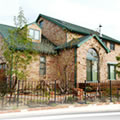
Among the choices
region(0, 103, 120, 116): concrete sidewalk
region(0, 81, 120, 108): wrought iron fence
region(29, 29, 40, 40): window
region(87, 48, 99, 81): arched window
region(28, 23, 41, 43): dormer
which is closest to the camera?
region(0, 103, 120, 116): concrete sidewalk

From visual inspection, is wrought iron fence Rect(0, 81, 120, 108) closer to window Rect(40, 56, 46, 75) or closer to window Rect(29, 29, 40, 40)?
window Rect(40, 56, 46, 75)

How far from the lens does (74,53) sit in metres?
15.5

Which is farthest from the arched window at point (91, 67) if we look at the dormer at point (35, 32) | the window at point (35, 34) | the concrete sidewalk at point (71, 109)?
the concrete sidewalk at point (71, 109)

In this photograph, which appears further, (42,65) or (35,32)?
(35,32)

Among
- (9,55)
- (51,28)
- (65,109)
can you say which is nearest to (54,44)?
(51,28)

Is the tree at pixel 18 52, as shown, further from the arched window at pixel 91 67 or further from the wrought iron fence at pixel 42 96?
the arched window at pixel 91 67

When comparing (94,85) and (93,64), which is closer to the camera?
(94,85)

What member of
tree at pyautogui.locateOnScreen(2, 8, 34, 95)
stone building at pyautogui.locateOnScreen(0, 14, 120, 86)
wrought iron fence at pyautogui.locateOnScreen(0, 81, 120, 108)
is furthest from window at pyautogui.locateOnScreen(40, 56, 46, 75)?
tree at pyautogui.locateOnScreen(2, 8, 34, 95)

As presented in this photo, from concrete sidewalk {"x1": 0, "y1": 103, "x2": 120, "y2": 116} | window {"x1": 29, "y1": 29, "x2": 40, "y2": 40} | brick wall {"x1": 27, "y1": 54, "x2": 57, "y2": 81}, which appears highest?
window {"x1": 29, "y1": 29, "x2": 40, "y2": 40}

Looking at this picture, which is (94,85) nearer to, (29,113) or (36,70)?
(36,70)

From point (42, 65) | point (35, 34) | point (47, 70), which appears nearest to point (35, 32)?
point (35, 34)

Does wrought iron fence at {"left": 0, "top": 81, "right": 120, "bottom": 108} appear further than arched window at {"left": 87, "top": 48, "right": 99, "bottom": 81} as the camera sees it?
No

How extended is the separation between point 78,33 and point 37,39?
5.04 meters

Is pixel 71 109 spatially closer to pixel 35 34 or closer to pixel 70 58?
pixel 70 58
